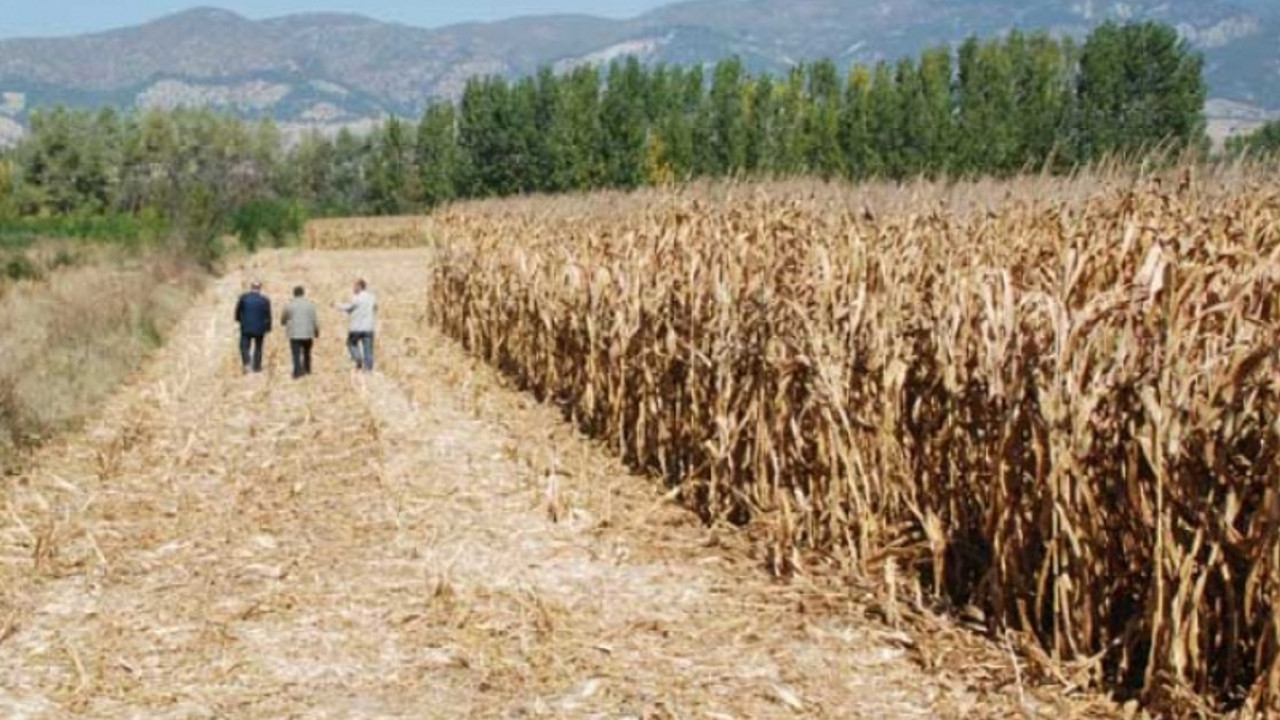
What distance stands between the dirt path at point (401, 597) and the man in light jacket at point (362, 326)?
440 centimetres

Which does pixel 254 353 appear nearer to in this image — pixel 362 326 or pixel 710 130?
pixel 362 326

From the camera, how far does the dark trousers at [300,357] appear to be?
57.9 ft

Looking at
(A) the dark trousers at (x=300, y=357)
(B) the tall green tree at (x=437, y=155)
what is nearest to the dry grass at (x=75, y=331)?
(A) the dark trousers at (x=300, y=357)

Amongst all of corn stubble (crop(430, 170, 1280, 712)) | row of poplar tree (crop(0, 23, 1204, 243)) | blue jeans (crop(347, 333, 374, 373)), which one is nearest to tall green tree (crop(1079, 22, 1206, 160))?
row of poplar tree (crop(0, 23, 1204, 243))

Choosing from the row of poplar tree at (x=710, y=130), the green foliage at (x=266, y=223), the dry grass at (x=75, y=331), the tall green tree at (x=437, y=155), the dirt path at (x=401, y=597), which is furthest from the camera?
the tall green tree at (x=437, y=155)

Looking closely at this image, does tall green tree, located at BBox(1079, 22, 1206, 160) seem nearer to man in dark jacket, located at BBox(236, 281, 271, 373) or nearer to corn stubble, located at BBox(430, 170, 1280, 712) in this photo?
man in dark jacket, located at BBox(236, 281, 271, 373)

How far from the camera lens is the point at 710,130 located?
78.0 meters

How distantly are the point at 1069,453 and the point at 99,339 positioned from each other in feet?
58.3

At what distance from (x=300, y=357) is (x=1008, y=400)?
42.8 ft

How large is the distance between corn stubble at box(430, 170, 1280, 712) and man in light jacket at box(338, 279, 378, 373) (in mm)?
5621

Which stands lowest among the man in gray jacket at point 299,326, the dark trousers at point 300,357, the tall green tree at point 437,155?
the dark trousers at point 300,357

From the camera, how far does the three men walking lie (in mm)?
17516

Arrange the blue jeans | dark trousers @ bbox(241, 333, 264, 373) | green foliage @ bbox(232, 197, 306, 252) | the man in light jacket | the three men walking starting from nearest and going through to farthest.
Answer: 1. the three men walking
2. the man in light jacket
3. the blue jeans
4. dark trousers @ bbox(241, 333, 264, 373)
5. green foliage @ bbox(232, 197, 306, 252)

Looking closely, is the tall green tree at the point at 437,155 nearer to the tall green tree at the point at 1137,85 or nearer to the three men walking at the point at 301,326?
the tall green tree at the point at 1137,85
